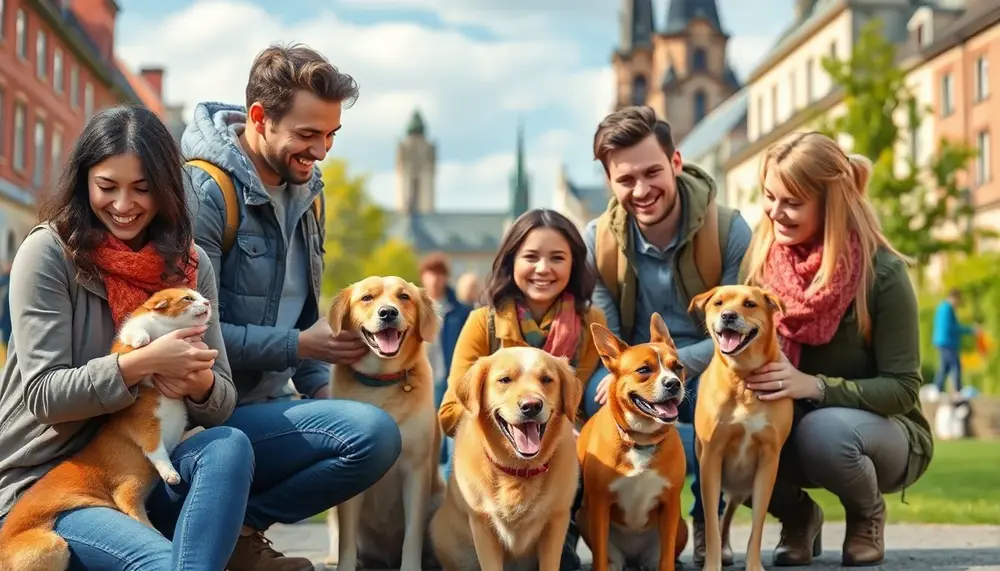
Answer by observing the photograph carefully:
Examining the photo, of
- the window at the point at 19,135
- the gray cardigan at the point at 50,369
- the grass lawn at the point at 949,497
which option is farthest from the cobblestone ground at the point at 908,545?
the window at the point at 19,135

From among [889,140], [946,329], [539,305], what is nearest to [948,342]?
[946,329]

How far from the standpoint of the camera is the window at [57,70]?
117 ft

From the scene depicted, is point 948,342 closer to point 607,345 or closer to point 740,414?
point 740,414

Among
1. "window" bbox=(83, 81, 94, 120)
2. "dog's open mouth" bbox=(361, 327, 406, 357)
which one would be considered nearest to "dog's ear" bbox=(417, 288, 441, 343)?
"dog's open mouth" bbox=(361, 327, 406, 357)

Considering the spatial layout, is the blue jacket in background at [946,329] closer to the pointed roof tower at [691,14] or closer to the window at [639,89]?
the pointed roof tower at [691,14]

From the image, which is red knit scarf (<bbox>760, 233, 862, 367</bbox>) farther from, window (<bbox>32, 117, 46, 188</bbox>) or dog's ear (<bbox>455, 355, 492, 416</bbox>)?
window (<bbox>32, 117, 46, 188</bbox>)

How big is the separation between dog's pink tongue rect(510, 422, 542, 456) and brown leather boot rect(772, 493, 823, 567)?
1700 mm

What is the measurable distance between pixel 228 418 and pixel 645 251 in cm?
233

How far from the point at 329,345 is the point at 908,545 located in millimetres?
3420

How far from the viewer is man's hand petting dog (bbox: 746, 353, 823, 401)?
198 inches

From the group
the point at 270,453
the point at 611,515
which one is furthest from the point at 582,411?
the point at 270,453

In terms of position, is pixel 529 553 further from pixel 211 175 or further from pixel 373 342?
pixel 211 175

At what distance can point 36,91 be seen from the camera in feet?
110

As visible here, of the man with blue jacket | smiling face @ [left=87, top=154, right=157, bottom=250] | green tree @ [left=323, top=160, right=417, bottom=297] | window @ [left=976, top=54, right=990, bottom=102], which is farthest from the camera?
green tree @ [left=323, top=160, right=417, bottom=297]
